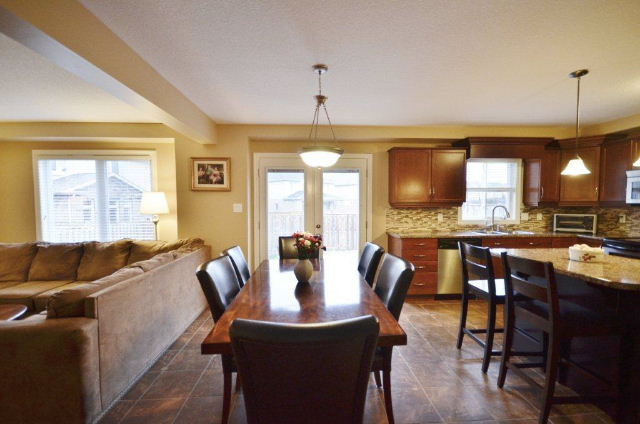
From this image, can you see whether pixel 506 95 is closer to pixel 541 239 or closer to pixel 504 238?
pixel 504 238

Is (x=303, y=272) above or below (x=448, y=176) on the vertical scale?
below

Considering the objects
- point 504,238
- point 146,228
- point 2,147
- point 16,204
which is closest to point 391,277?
point 504,238

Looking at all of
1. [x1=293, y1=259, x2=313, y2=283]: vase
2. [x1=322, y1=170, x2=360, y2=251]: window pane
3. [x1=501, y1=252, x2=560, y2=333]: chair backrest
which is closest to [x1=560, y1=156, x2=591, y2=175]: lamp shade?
[x1=501, y1=252, x2=560, y2=333]: chair backrest

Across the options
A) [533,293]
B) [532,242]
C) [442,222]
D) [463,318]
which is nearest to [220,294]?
[533,293]

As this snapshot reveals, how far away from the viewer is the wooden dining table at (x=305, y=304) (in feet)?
3.82

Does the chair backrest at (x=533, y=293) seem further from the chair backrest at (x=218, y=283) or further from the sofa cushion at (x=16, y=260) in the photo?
the sofa cushion at (x=16, y=260)

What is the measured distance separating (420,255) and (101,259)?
3820 millimetres

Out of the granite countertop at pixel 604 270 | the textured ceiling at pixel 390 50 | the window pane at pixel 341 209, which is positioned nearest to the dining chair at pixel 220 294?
the textured ceiling at pixel 390 50

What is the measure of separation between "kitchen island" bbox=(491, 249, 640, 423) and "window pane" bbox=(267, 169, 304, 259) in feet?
9.67

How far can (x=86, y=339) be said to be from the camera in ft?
4.93

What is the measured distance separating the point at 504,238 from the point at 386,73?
2.70m

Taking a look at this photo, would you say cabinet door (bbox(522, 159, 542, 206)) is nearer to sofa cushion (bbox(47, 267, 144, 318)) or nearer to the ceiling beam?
the ceiling beam

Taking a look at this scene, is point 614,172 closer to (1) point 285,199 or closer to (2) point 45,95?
(1) point 285,199

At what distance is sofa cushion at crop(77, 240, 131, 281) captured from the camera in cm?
314
